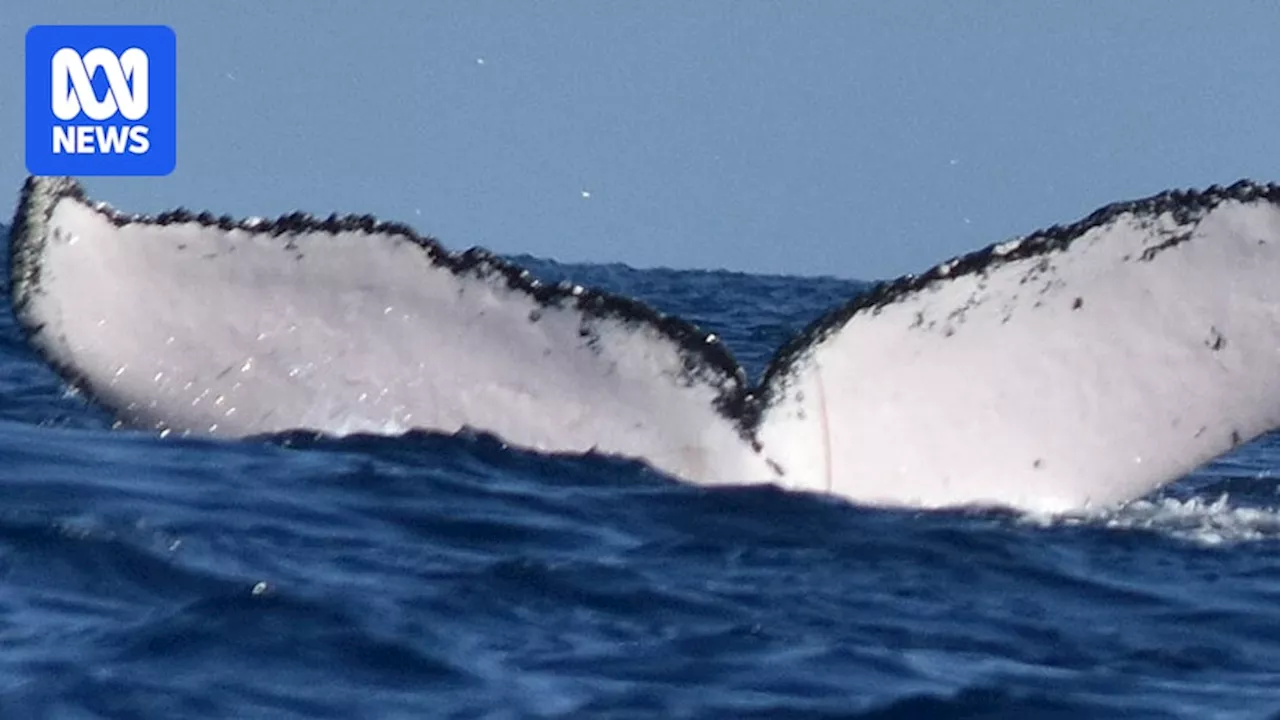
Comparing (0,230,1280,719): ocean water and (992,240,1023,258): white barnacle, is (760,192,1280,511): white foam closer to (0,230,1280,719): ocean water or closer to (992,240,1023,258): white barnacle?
(992,240,1023,258): white barnacle

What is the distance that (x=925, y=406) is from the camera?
5.34 m

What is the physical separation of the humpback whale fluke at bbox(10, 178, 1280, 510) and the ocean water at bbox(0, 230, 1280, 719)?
0.28 metres

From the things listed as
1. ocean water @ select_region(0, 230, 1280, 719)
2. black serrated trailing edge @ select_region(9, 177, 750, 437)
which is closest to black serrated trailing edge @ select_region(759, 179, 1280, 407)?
black serrated trailing edge @ select_region(9, 177, 750, 437)

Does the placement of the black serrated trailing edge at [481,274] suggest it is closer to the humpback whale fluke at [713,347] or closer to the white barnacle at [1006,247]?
the humpback whale fluke at [713,347]

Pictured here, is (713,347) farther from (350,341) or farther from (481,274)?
(350,341)

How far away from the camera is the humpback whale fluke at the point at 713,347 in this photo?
5175 millimetres

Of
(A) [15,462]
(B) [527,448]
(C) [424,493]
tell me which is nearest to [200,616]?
(B) [527,448]

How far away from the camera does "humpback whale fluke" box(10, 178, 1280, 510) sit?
17.0 feet

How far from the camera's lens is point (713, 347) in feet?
17.2

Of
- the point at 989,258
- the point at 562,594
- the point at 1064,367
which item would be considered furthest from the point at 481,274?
the point at 1064,367

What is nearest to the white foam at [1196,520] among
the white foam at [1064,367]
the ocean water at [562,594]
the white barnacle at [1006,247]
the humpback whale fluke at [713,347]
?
the ocean water at [562,594]

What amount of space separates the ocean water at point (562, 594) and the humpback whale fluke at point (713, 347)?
0.28m

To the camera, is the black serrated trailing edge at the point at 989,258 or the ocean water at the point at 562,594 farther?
the black serrated trailing edge at the point at 989,258

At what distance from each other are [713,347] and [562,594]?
732 millimetres
